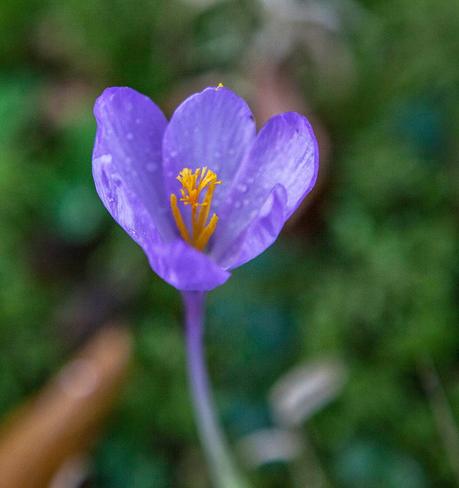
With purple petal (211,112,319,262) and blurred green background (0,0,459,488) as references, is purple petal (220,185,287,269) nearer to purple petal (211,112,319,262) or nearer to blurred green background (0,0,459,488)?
purple petal (211,112,319,262)

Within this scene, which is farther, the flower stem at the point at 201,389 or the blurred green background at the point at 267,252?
the blurred green background at the point at 267,252

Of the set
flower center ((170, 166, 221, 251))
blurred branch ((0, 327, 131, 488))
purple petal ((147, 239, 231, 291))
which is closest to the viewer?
purple petal ((147, 239, 231, 291))

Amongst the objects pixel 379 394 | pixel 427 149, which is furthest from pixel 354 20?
pixel 379 394

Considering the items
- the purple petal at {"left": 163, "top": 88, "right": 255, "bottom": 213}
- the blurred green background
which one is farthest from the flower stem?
A: the blurred green background

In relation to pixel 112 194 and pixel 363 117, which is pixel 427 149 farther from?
pixel 112 194

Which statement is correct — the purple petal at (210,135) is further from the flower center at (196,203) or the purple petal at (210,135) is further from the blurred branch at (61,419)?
the blurred branch at (61,419)

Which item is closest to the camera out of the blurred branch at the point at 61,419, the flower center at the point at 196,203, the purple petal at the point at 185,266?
the purple petal at the point at 185,266

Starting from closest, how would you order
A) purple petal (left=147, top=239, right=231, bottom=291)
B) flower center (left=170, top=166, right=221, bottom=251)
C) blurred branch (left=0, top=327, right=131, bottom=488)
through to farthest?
purple petal (left=147, top=239, right=231, bottom=291)
flower center (left=170, top=166, right=221, bottom=251)
blurred branch (left=0, top=327, right=131, bottom=488)

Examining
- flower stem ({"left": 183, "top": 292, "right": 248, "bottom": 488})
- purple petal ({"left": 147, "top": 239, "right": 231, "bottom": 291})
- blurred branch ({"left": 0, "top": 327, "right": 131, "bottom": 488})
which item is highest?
purple petal ({"left": 147, "top": 239, "right": 231, "bottom": 291})

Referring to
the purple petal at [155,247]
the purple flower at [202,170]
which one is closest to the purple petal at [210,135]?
the purple flower at [202,170]
